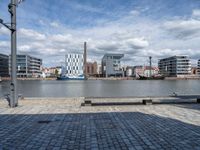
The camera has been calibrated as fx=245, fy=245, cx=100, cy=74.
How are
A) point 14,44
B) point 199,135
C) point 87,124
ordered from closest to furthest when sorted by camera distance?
point 199,135, point 87,124, point 14,44

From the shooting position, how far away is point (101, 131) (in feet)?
28.6

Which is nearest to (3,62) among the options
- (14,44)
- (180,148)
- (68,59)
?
(68,59)

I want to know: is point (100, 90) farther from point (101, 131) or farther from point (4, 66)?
point (4, 66)

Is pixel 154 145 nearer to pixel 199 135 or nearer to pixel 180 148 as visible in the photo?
pixel 180 148

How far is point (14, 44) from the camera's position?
15023 millimetres

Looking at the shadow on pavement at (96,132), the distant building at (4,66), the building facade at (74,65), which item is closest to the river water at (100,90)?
the shadow on pavement at (96,132)

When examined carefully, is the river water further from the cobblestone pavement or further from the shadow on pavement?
the shadow on pavement

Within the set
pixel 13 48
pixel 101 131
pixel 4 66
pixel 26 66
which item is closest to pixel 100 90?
pixel 13 48

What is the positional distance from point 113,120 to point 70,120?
1.90m

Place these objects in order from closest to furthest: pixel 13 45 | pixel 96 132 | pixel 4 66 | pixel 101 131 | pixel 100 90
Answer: pixel 96 132 → pixel 101 131 → pixel 13 45 → pixel 100 90 → pixel 4 66

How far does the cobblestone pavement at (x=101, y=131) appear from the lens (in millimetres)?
7059

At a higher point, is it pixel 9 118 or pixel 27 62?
pixel 27 62

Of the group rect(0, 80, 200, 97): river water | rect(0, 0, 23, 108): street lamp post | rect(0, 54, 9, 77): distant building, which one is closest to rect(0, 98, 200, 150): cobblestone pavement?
rect(0, 0, 23, 108): street lamp post

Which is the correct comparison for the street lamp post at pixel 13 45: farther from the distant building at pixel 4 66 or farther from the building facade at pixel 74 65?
the building facade at pixel 74 65
